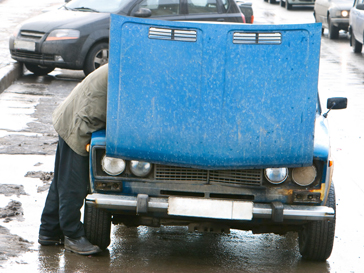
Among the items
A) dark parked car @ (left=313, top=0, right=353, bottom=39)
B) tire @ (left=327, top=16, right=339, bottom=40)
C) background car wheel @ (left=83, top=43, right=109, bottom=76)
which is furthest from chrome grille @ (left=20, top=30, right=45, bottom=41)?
tire @ (left=327, top=16, right=339, bottom=40)

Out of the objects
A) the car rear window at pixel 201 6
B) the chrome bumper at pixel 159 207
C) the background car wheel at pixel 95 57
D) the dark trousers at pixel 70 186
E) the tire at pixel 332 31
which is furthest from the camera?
the tire at pixel 332 31

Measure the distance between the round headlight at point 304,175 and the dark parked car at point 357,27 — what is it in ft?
40.7

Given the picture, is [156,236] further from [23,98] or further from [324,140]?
[23,98]

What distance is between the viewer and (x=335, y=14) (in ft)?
68.2

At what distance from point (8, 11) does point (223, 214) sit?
1865 centimetres

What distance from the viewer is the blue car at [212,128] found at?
13.4 feet

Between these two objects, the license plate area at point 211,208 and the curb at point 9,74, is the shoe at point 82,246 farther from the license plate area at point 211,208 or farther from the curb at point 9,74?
the curb at point 9,74

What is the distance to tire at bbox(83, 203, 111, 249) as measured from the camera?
4512 millimetres

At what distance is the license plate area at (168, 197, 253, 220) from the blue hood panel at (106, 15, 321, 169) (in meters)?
0.24

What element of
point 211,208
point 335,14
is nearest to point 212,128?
point 211,208

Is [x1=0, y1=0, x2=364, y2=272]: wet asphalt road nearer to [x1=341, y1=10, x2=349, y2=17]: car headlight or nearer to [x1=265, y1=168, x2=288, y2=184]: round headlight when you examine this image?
[x1=265, y1=168, x2=288, y2=184]: round headlight

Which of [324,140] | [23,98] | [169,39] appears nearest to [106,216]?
[169,39]

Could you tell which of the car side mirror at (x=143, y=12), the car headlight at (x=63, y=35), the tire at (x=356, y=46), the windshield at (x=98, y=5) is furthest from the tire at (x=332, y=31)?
the car headlight at (x=63, y=35)

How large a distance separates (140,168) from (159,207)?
325 mm
